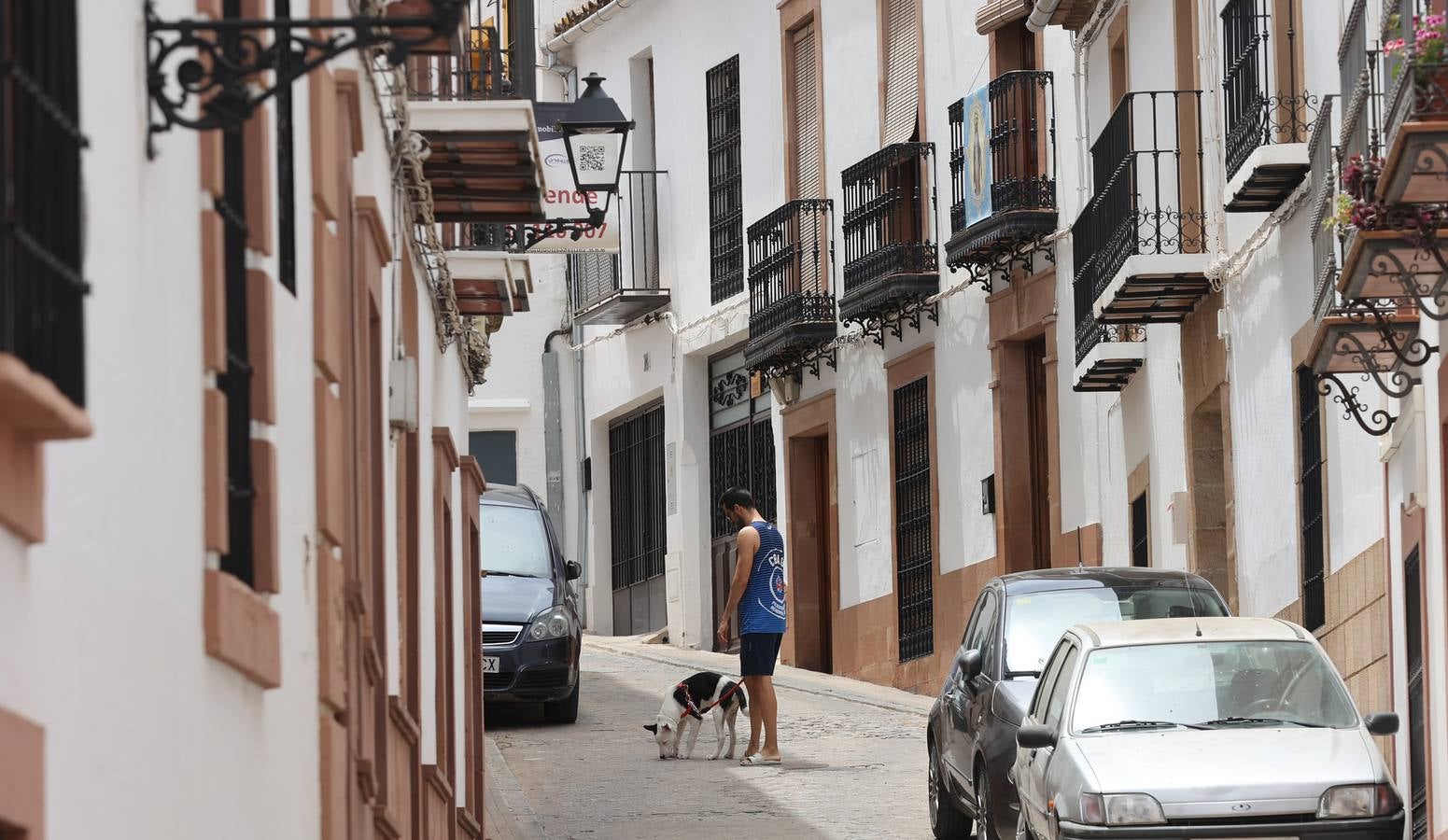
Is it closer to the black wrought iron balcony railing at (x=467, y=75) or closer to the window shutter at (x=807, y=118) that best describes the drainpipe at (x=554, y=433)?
the window shutter at (x=807, y=118)

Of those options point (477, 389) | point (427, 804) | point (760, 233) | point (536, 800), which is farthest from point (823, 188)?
point (427, 804)

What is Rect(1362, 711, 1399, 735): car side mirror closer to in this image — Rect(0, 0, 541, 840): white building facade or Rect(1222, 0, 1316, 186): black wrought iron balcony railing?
Rect(0, 0, 541, 840): white building facade

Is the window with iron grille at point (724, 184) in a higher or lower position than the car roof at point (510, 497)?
higher

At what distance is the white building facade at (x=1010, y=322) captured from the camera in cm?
1346

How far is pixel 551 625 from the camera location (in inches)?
744

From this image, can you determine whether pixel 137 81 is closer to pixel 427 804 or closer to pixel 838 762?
pixel 427 804

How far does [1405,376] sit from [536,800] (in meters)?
6.25

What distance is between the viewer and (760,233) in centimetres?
2722

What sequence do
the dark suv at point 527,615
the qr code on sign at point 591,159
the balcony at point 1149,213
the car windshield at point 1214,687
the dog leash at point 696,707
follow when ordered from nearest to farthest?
the car windshield at point 1214,687 → the qr code on sign at point 591,159 → the dog leash at point 696,707 → the balcony at point 1149,213 → the dark suv at point 527,615

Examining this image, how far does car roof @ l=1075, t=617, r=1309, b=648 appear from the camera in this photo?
11492mm

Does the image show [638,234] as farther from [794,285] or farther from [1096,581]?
[1096,581]

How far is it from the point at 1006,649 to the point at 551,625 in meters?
6.19

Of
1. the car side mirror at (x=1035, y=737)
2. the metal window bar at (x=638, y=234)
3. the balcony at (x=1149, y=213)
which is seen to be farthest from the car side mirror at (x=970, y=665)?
the metal window bar at (x=638, y=234)

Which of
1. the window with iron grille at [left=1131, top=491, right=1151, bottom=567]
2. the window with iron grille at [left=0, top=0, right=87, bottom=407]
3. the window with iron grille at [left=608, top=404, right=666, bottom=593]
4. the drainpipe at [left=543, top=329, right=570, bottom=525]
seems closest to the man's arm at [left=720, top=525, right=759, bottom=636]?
the window with iron grille at [left=1131, top=491, right=1151, bottom=567]
